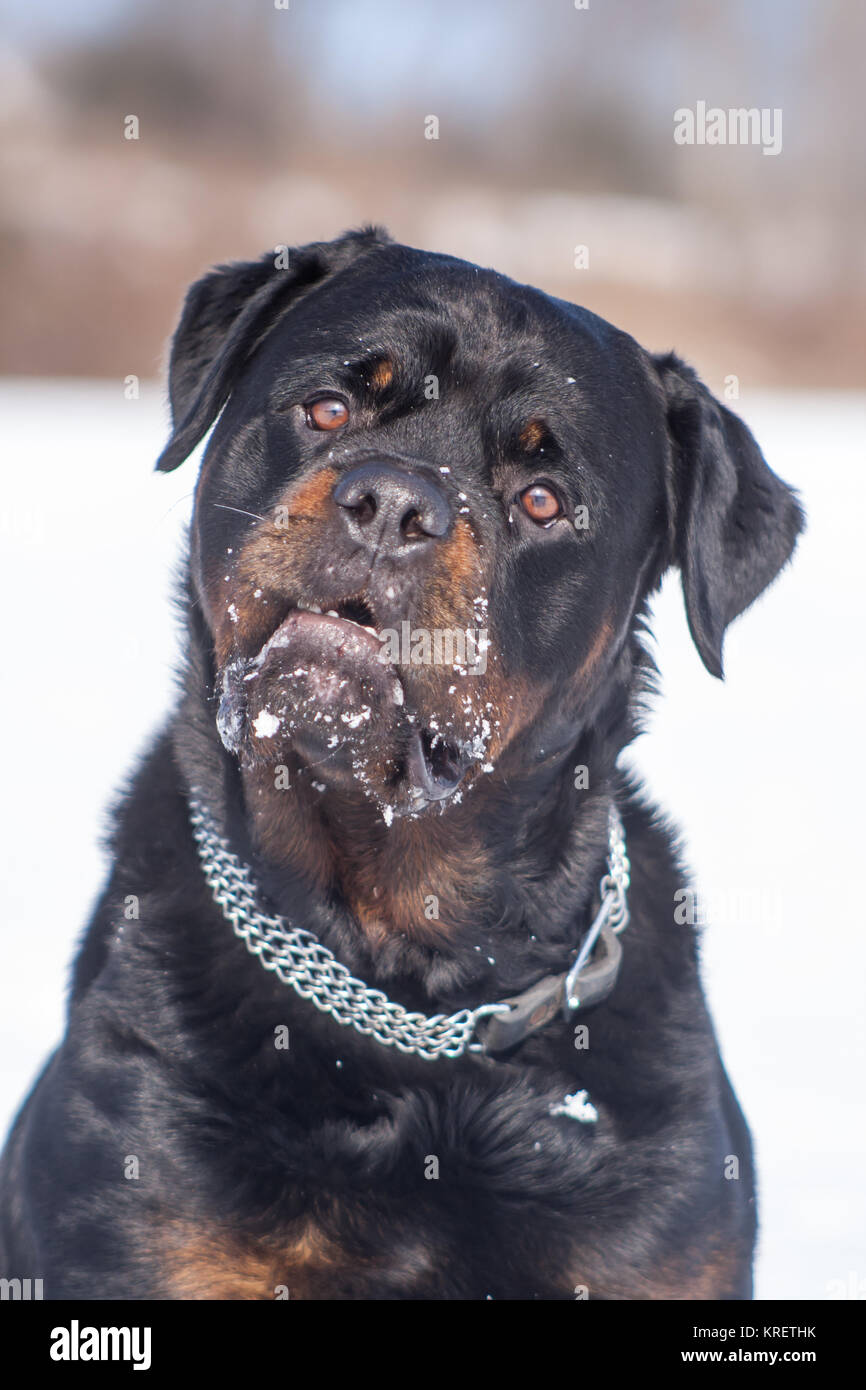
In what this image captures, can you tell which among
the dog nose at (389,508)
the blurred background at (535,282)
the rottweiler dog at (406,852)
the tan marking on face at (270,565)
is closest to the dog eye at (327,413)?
the rottweiler dog at (406,852)

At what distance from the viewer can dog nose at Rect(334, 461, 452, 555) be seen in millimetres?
2006

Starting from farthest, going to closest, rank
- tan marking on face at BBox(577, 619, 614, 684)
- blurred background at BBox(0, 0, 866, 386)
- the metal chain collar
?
blurred background at BBox(0, 0, 866, 386), tan marking on face at BBox(577, 619, 614, 684), the metal chain collar

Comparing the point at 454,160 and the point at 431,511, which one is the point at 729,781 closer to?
the point at 431,511

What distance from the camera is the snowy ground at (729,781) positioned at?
10.1 ft

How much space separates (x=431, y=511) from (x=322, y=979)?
767mm

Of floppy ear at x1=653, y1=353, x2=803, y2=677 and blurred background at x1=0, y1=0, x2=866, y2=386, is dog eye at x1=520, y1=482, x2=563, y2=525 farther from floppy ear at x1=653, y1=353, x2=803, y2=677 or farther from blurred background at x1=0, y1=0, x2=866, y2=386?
blurred background at x1=0, y1=0, x2=866, y2=386

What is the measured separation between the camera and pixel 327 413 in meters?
2.30

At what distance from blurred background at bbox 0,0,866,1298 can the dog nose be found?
96 cm

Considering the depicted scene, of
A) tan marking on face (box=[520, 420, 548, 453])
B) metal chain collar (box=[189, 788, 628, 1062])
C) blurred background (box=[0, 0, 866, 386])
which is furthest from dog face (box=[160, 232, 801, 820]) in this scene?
blurred background (box=[0, 0, 866, 386])

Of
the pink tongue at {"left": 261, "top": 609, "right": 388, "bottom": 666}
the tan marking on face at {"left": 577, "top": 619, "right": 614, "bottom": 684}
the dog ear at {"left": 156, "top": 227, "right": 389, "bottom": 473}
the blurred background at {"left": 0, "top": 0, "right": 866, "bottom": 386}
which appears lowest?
the tan marking on face at {"left": 577, "top": 619, "right": 614, "bottom": 684}

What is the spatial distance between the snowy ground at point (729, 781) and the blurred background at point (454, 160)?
232 inches

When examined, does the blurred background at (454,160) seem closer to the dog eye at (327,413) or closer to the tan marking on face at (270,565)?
the dog eye at (327,413)

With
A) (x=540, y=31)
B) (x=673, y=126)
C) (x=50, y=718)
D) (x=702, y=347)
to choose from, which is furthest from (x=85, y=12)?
(x=50, y=718)

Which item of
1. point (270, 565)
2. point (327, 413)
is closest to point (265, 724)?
point (270, 565)
